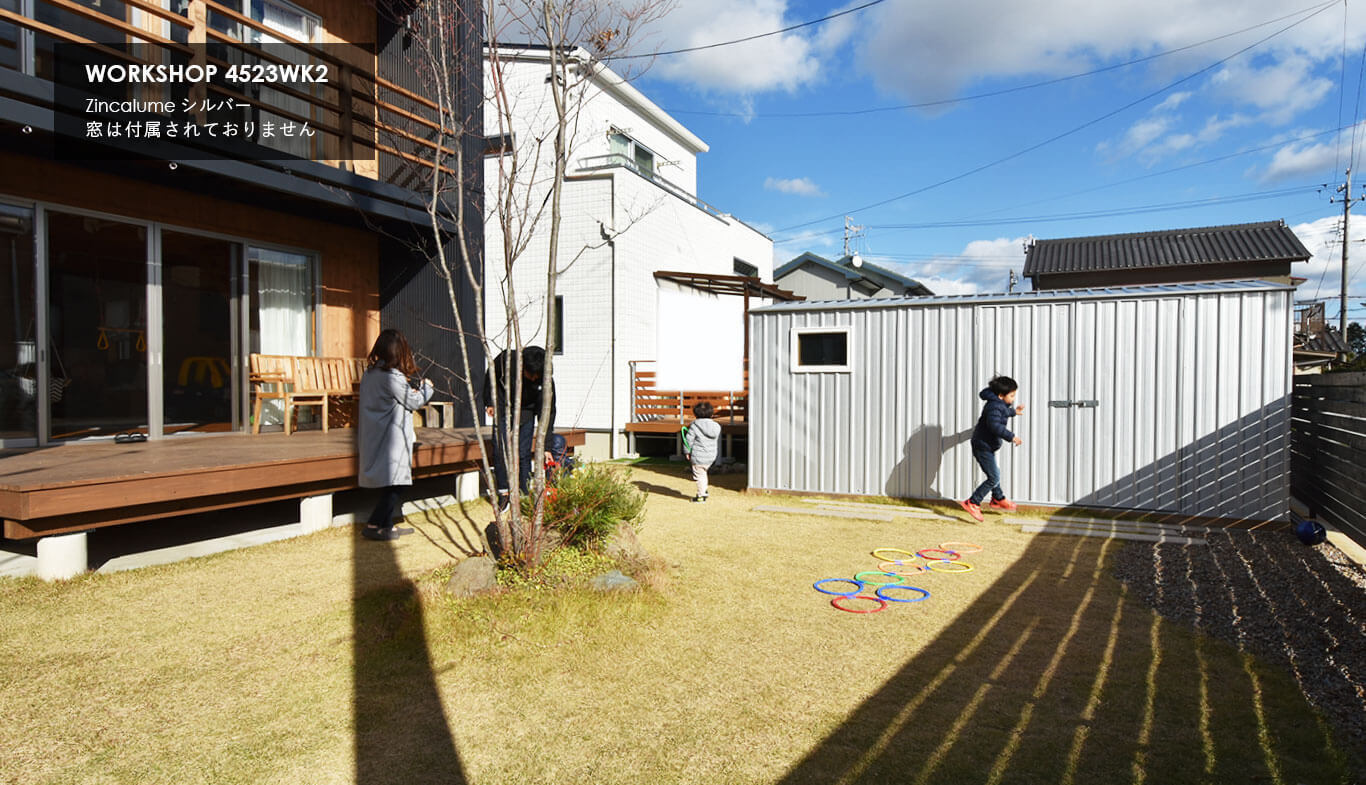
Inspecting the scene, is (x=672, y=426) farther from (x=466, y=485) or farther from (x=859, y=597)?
(x=859, y=597)

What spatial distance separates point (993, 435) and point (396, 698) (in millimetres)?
6147

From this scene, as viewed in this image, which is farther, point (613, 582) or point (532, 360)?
point (532, 360)

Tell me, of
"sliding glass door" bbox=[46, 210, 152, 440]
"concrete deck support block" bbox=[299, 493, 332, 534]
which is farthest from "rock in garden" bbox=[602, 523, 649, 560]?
"sliding glass door" bbox=[46, 210, 152, 440]

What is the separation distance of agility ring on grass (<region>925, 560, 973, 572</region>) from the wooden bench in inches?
247

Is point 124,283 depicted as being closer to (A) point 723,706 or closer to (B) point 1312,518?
(A) point 723,706

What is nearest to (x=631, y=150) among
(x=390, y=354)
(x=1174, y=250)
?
(x=390, y=354)

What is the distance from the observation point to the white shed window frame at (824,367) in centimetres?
848

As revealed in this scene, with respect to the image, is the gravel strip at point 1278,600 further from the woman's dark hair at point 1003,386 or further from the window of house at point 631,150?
the window of house at point 631,150

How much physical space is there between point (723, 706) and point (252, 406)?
7147 mm

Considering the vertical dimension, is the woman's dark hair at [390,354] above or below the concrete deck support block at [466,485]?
above

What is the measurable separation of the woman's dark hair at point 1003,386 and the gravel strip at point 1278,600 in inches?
70.0

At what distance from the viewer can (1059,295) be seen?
24.9 ft

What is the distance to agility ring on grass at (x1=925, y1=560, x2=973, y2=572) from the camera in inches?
215

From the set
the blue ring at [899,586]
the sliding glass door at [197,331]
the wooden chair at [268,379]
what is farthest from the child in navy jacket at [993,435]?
the sliding glass door at [197,331]
